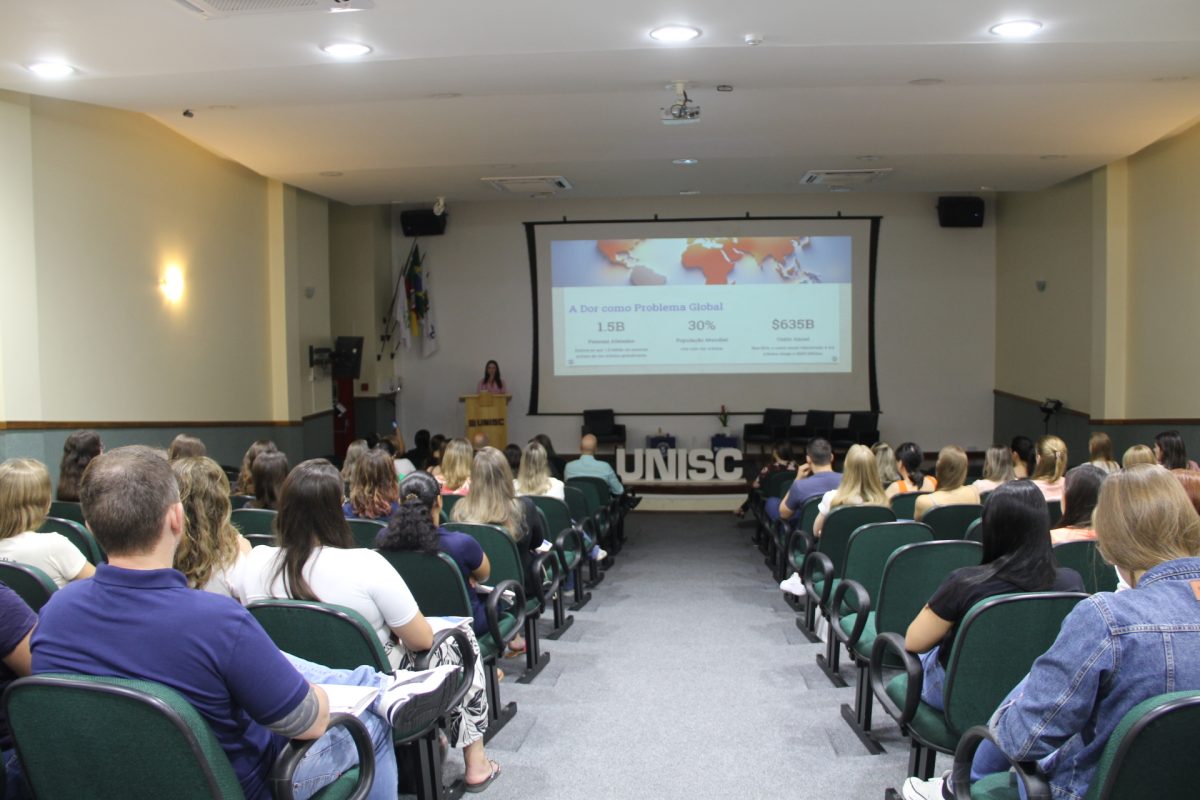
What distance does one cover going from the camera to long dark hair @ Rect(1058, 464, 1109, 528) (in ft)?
11.5

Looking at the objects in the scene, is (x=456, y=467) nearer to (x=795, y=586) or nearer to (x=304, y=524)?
(x=795, y=586)

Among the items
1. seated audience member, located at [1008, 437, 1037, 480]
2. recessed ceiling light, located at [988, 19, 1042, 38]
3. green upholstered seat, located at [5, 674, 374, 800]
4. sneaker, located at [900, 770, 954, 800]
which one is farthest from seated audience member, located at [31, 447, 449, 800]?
seated audience member, located at [1008, 437, 1037, 480]

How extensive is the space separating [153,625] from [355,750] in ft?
2.39

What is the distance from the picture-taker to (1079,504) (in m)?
3.55

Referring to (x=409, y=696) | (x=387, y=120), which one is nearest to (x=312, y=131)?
(x=387, y=120)

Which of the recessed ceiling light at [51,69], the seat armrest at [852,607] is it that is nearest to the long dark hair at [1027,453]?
the seat armrest at [852,607]

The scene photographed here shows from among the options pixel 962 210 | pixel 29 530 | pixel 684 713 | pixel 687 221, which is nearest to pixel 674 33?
pixel 684 713

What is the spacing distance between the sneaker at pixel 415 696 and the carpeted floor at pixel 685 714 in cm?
68

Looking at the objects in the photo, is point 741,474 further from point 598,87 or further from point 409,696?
point 409,696

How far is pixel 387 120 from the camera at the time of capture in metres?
7.34

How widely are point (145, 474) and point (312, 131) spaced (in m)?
6.33

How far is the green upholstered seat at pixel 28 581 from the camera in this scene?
2746mm

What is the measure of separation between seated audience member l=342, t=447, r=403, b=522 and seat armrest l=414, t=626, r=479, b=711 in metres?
1.16

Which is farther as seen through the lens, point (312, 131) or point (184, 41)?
point (312, 131)
